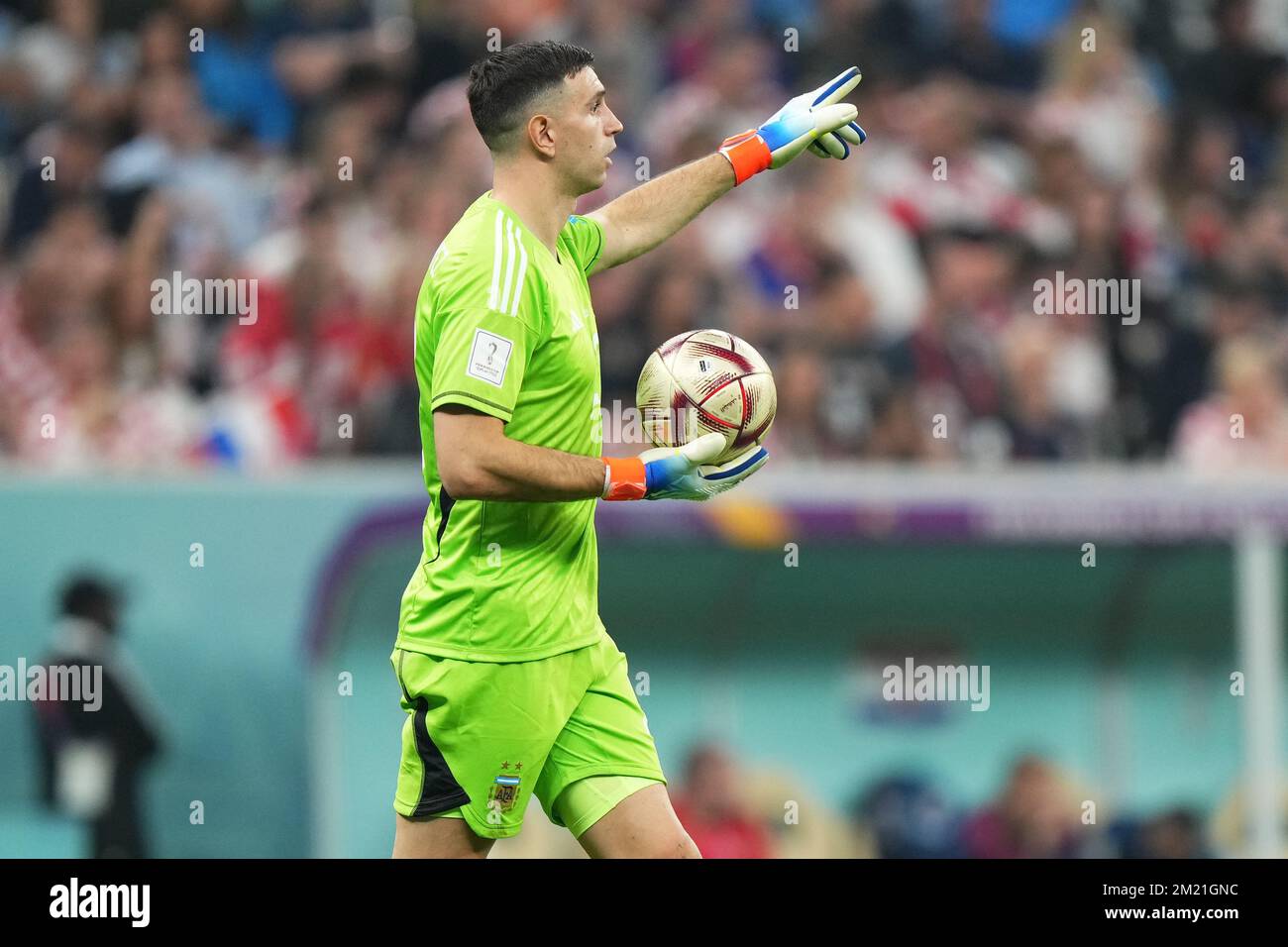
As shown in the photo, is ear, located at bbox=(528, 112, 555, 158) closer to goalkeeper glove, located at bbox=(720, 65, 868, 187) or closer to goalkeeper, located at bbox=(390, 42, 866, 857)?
goalkeeper, located at bbox=(390, 42, 866, 857)

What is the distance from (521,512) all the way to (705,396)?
63 centimetres

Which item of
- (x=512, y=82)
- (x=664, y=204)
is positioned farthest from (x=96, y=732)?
(x=512, y=82)

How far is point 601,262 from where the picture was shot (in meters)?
5.24

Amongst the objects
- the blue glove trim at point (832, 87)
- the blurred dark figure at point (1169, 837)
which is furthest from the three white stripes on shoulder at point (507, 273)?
the blurred dark figure at point (1169, 837)

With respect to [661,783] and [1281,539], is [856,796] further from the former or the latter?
[661,783]

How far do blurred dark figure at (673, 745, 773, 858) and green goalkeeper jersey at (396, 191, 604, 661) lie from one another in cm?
393

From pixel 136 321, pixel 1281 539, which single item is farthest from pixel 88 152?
pixel 1281 539

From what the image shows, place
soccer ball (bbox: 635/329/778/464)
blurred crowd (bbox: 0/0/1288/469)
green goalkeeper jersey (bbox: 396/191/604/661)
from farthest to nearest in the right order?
blurred crowd (bbox: 0/0/1288/469) → soccer ball (bbox: 635/329/778/464) → green goalkeeper jersey (bbox: 396/191/604/661)

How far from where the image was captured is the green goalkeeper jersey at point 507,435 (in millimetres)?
4512

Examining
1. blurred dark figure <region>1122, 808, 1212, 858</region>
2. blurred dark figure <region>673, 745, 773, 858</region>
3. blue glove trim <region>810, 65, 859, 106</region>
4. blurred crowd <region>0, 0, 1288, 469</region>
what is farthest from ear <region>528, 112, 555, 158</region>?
blurred dark figure <region>1122, 808, 1212, 858</region>

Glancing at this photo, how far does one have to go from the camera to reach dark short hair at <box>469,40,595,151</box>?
476 cm

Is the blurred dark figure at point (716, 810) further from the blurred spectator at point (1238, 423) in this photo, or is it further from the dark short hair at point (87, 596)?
the blurred spectator at point (1238, 423)

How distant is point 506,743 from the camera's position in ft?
15.1

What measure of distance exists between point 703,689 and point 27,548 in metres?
3.14
